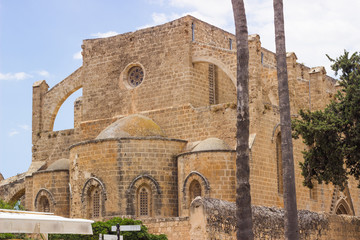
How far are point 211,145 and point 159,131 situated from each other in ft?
10.9

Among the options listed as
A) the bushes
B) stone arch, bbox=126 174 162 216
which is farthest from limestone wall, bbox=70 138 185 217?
the bushes

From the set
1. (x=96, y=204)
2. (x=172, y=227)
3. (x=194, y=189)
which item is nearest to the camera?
(x=172, y=227)

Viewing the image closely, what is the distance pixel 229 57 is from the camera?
87.8 feet

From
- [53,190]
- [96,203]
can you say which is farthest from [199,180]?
[53,190]

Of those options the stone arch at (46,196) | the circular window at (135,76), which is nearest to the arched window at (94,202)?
the stone arch at (46,196)

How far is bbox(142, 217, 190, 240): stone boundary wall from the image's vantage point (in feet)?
60.8

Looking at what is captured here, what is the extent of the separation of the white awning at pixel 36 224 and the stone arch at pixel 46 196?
13993mm

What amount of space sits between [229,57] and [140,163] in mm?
5972

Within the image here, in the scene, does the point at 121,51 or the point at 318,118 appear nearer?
the point at 318,118

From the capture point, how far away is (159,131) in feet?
88.5

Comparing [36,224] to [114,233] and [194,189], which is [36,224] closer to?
[114,233]

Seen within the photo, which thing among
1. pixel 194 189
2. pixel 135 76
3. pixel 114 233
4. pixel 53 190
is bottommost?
pixel 114 233

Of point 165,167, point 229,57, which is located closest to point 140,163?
point 165,167

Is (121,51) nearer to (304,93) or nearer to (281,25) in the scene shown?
(304,93)
